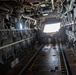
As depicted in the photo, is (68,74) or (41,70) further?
Result: (41,70)

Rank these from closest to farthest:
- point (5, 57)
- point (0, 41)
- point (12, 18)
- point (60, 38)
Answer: point (0, 41) < point (5, 57) < point (12, 18) < point (60, 38)

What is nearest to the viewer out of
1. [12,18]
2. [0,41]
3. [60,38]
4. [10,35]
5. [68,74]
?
→ [68,74]

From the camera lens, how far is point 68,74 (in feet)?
17.0

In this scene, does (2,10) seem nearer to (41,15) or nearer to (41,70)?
(41,70)

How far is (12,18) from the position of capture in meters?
8.81

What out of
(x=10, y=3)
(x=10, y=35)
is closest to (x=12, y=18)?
(x=10, y=3)

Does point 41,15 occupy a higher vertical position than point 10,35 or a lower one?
higher

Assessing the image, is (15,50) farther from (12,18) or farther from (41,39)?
(41,39)

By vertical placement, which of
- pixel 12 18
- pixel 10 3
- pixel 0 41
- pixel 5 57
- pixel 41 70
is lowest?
pixel 41 70

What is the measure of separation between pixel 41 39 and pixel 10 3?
7889 mm

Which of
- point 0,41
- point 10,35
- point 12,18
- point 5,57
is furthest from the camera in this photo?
point 12,18

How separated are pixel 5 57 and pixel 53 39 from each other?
30.0 feet

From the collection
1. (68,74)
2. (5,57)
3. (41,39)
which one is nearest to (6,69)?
(5,57)

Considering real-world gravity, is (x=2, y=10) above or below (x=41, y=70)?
above
